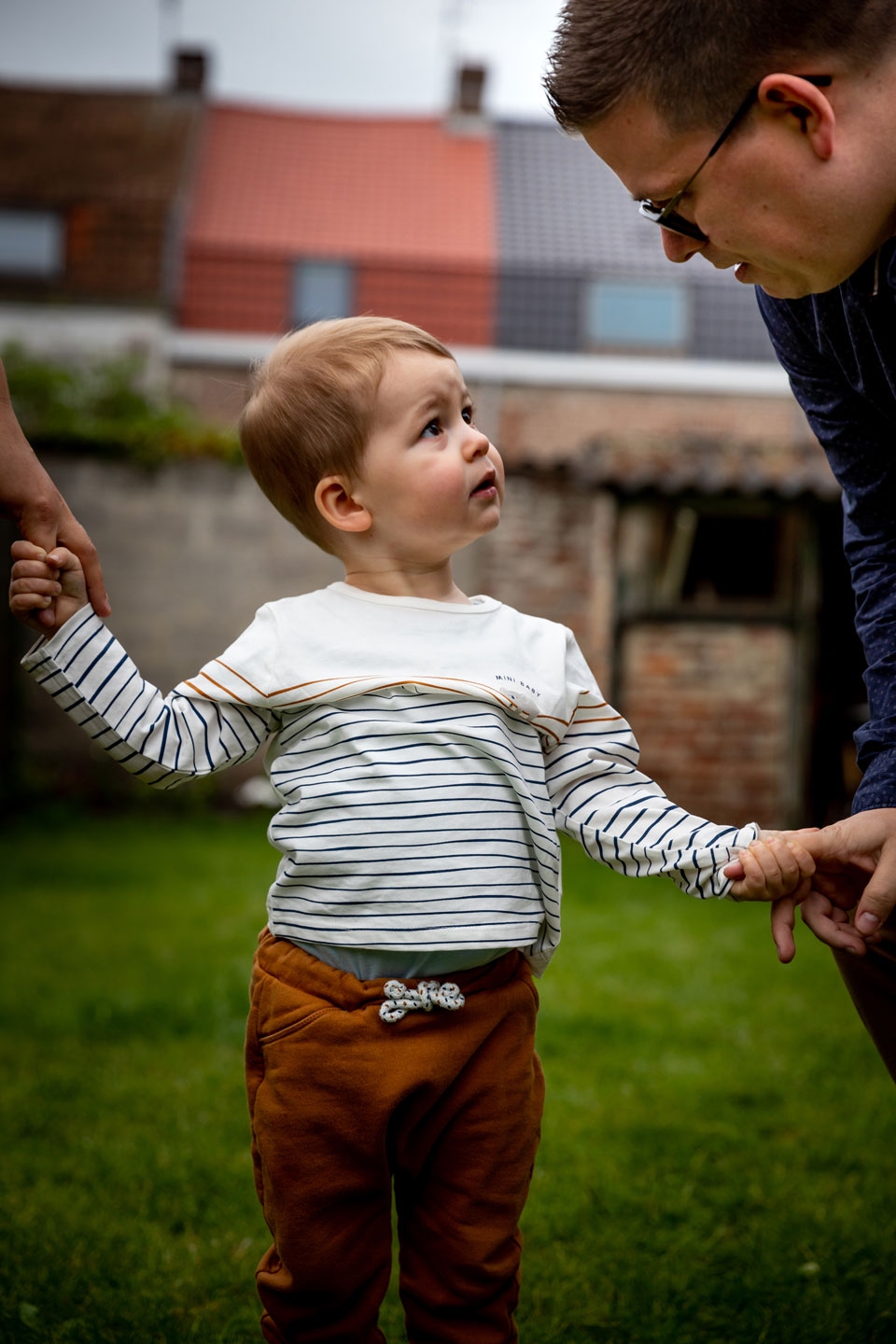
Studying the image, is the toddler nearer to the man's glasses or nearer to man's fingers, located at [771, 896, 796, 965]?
man's fingers, located at [771, 896, 796, 965]

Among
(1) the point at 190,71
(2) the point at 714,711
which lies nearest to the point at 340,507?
(2) the point at 714,711

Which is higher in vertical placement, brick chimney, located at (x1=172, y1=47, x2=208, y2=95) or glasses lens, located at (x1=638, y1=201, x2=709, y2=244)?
glasses lens, located at (x1=638, y1=201, x2=709, y2=244)

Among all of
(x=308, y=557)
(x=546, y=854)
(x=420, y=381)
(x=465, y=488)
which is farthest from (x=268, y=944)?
(x=308, y=557)

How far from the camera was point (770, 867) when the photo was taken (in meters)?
1.42

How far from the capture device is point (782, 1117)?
2.88m

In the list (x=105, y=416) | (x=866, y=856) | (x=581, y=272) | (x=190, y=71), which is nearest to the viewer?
(x=866, y=856)

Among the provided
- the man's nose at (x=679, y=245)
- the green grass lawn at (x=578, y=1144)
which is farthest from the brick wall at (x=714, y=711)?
the man's nose at (x=679, y=245)

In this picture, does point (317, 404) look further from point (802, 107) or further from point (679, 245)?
point (802, 107)

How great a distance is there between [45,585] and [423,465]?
0.46 m

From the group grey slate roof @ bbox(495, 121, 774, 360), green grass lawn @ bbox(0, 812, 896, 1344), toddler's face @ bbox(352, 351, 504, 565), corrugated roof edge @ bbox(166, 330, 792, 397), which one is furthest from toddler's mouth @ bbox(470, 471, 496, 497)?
grey slate roof @ bbox(495, 121, 774, 360)

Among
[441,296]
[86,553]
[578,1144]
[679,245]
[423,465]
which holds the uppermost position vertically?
[679,245]

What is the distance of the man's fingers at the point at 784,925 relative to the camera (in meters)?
1.49

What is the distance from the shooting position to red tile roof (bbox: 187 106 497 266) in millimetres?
14594

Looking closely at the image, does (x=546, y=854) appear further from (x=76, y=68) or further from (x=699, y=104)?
(x=76, y=68)
